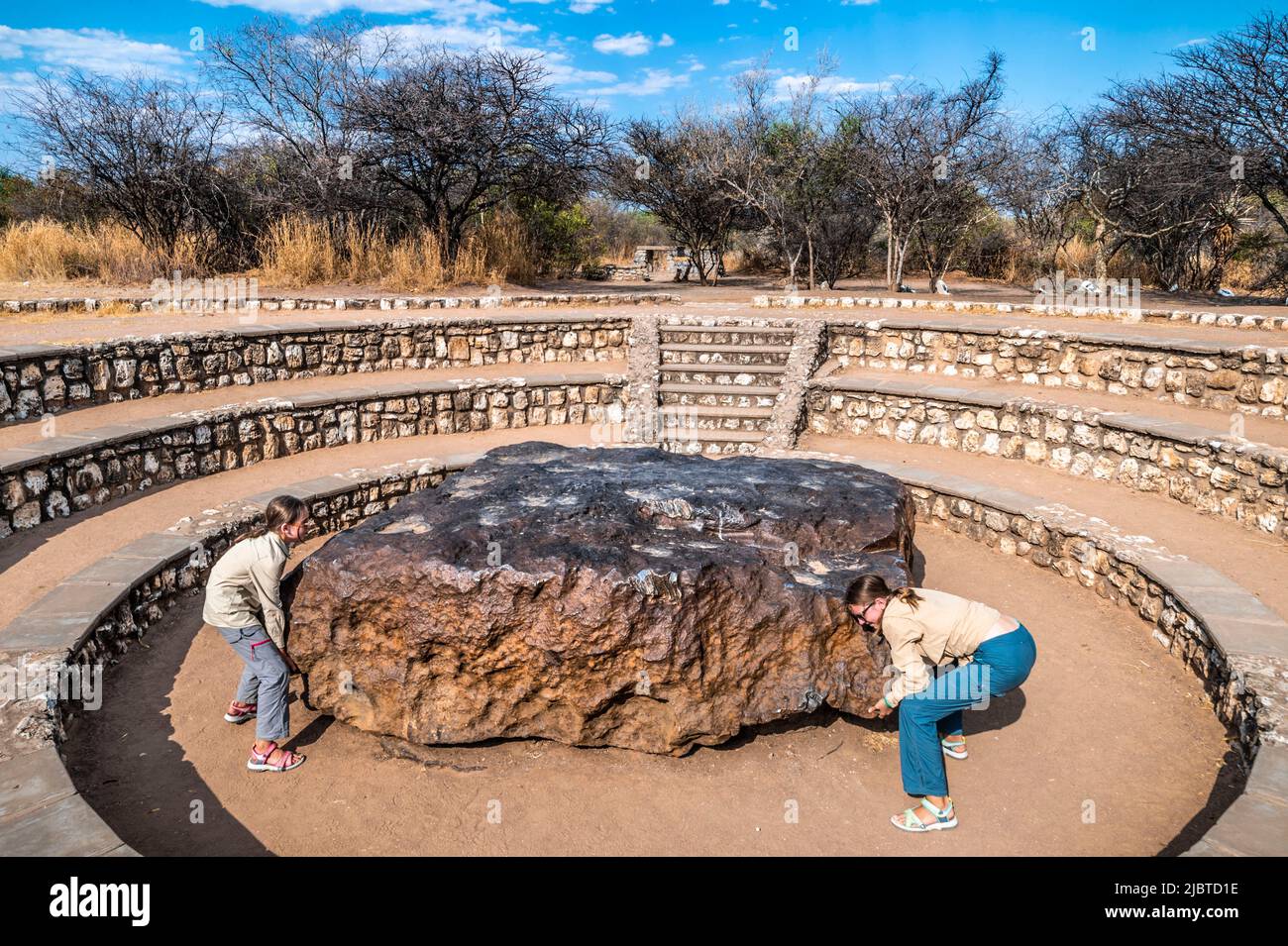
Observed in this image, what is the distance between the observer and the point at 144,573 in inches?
199

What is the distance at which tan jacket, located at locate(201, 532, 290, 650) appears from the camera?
3891 mm

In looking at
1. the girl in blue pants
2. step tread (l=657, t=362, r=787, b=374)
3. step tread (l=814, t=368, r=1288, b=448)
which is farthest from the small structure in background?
the girl in blue pants

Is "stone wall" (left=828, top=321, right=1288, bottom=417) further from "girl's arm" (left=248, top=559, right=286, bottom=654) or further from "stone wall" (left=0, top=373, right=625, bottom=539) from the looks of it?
"girl's arm" (left=248, top=559, right=286, bottom=654)

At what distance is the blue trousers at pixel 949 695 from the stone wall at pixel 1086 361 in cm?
575

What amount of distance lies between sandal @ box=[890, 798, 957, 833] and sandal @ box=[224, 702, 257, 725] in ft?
10.3

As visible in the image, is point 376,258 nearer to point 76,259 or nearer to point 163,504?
point 76,259

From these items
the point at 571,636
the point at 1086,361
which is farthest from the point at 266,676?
the point at 1086,361

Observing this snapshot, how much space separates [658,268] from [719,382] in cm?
1602

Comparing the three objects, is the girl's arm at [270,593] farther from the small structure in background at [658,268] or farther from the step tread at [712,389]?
the small structure in background at [658,268]

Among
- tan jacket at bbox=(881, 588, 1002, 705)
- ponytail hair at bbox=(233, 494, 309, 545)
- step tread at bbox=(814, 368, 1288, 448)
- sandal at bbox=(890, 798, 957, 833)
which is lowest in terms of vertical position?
sandal at bbox=(890, 798, 957, 833)

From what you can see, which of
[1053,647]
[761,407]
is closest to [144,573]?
[1053,647]

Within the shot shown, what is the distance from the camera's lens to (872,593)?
3609 mm

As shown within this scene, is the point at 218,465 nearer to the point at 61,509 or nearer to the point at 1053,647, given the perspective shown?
the point at 61,509
